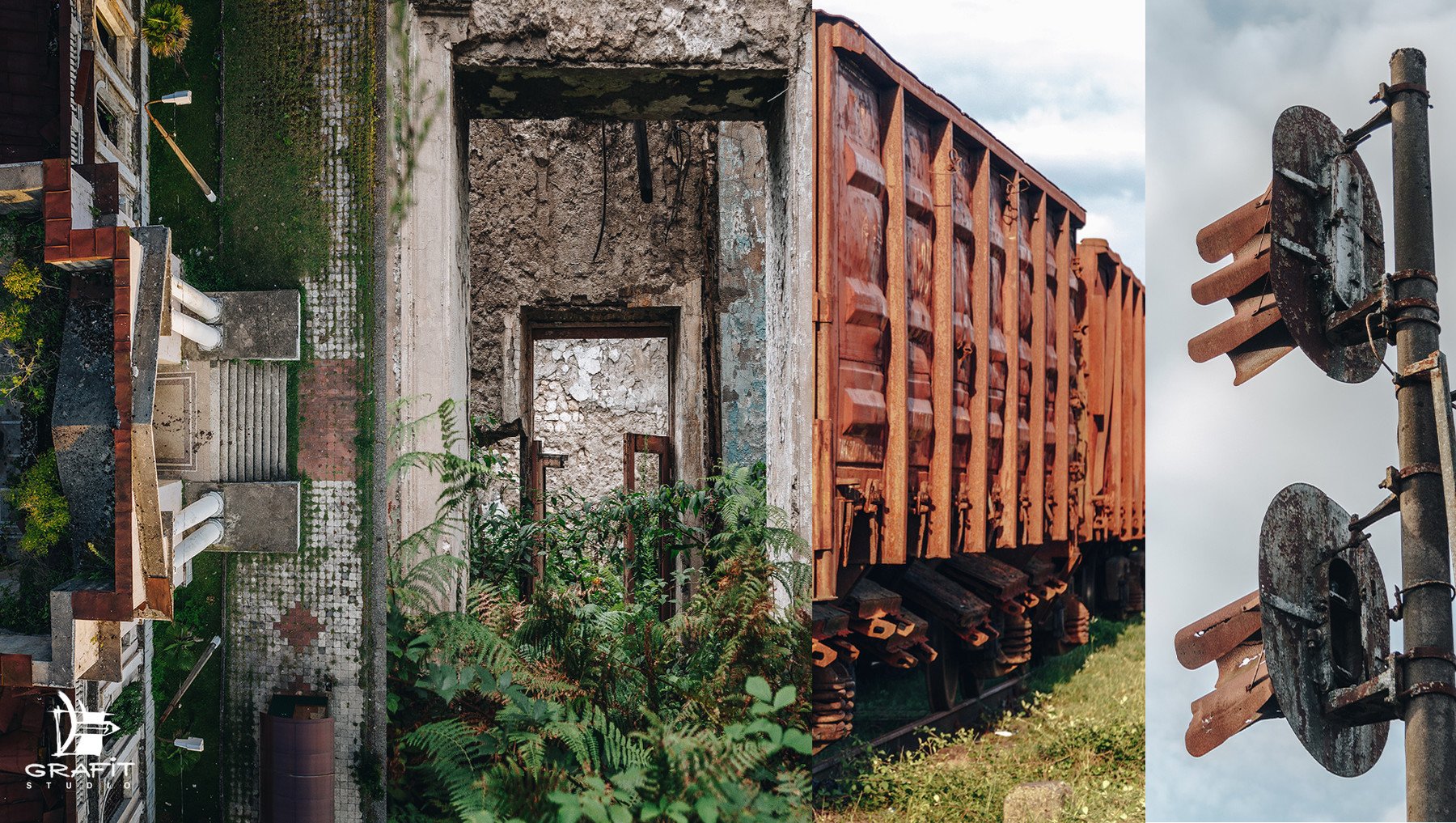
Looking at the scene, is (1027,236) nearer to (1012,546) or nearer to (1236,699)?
(1012,546)

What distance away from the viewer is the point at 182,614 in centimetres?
308

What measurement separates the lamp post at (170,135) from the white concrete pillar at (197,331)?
0.49 meters

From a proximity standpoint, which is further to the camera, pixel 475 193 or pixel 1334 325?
pixel 475 193

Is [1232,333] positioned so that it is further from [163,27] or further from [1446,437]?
[163,27]

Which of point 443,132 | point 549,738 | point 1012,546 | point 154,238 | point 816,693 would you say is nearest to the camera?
point 154,238

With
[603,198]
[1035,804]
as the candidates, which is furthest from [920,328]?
[603,198]

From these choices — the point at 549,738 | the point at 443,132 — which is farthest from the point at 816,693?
the point at 443,132

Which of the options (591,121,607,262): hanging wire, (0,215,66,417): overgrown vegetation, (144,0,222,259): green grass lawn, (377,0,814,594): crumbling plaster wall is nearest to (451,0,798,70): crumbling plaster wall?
(377,0,814,594): crumbling plaster wall

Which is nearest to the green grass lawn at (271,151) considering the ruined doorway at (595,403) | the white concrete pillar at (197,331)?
the white concrete pillar at (197,331)

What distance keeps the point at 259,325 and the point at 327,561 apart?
2.81 ft

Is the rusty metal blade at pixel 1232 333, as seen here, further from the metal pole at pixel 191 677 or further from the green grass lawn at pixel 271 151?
the metal pole at pixel 191 677

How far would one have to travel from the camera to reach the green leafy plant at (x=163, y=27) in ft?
10.1

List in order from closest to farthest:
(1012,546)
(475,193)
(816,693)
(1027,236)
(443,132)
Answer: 1. (443,132)
2. (816,693)
3. (1012,546)
4. (1027,236)
5. (475,193)

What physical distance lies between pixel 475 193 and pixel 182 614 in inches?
155
